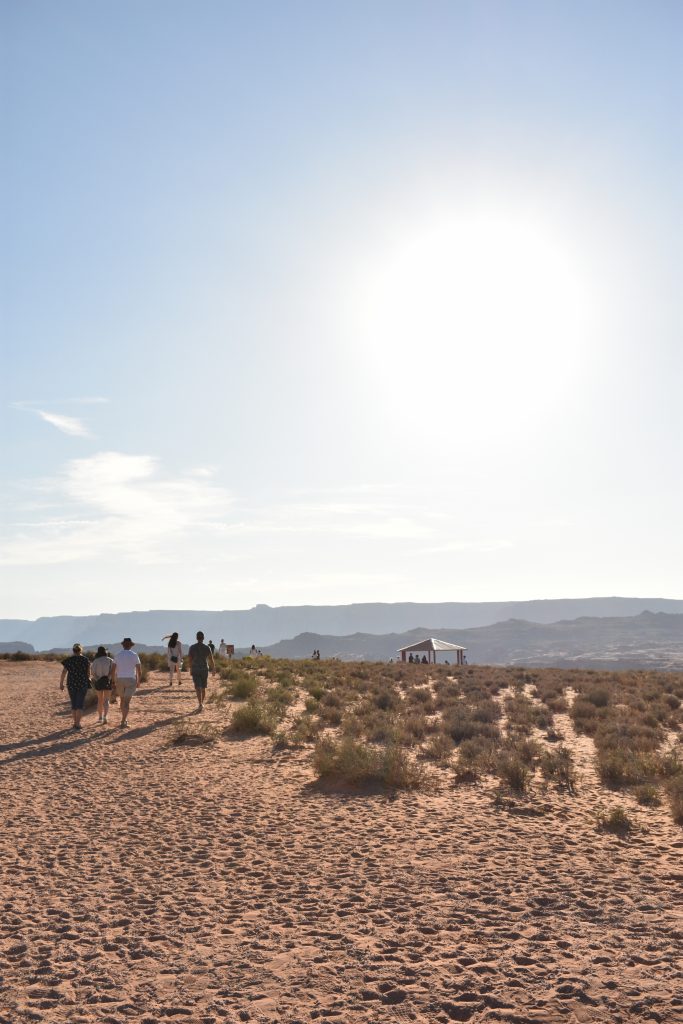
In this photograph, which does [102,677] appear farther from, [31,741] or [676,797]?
[676,797]

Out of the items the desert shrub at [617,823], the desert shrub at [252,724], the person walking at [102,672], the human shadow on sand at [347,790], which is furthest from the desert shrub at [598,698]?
the person walking at [102,672]

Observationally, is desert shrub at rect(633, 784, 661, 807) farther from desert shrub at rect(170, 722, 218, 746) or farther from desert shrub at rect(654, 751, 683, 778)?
desert shrub at rect(170, 722, 218, 746)

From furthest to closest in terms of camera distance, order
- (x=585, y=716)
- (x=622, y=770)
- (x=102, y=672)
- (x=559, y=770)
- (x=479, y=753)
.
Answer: (x=585, y=716)
(x=102, y=672)
(x=479, y=753)
(x=559, y=770)
(x=622, y=770)

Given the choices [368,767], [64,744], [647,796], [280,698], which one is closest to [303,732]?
[368,767]

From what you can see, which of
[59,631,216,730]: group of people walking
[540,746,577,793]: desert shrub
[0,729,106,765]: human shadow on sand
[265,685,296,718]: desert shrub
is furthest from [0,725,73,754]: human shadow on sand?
[540,746,577,793]: desert shrub

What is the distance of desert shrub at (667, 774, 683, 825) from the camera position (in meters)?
9.27

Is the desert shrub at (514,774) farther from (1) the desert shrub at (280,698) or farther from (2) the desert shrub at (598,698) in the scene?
(2) the desert shrub at (598,698)

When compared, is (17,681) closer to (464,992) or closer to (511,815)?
(511,815)

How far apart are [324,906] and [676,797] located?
5.61 meters

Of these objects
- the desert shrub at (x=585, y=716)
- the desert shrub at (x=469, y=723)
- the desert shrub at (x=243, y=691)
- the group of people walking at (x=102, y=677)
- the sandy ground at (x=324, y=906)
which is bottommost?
the desert shrub at (x=585, y=716)

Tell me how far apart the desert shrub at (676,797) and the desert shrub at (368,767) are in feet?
12.3

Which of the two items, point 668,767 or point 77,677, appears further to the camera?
point 77,677

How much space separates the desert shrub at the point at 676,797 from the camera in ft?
30.4

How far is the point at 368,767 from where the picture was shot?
38.7ft
